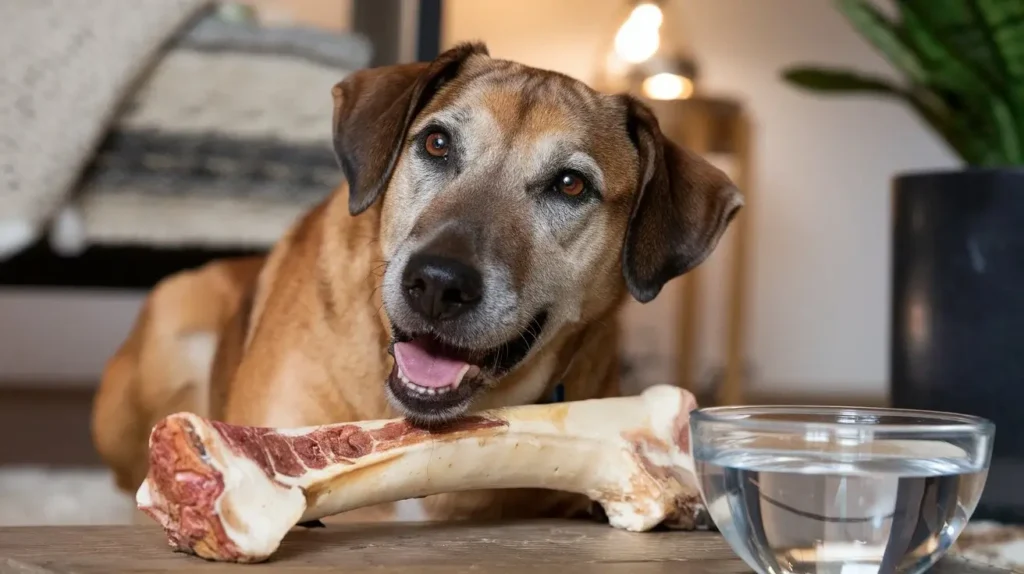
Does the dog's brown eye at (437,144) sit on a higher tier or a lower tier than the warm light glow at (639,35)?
lower

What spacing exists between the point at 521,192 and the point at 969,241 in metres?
0.83

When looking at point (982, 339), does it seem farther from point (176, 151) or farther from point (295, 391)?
point (176, 151)

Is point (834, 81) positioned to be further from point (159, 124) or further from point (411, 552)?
point (411, 552)

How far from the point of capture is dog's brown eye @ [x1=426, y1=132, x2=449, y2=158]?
1385 millimetres

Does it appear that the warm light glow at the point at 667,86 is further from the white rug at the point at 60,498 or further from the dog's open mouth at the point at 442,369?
the dog's open mouth at the point at 442,369

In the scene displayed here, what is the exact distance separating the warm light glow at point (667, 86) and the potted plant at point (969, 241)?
63.0 inches

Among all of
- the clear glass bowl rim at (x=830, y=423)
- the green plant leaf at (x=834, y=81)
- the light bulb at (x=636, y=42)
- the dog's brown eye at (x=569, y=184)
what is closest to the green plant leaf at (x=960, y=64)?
the green plant leaf at (x=834, y=81)

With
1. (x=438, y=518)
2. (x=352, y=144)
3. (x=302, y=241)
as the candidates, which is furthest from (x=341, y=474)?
(x=302, y=241)

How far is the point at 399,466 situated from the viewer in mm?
1012

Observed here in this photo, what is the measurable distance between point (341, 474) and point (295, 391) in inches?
18.4

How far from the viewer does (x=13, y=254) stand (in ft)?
5.93

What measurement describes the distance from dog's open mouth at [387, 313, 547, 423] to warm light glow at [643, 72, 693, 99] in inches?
90.8

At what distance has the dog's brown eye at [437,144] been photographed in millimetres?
1385

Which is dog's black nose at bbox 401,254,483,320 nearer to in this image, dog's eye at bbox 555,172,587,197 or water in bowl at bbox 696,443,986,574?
dog's eye at bbox 555,172,587,197
